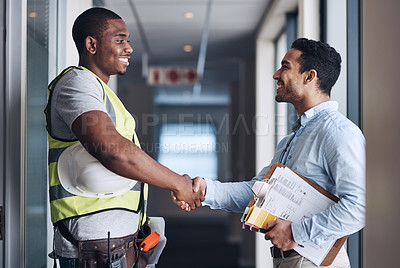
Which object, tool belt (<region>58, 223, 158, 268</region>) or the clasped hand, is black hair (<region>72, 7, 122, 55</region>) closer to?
tool belt (<region>58, 223, 158, 268</region>)

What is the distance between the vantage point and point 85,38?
1628 millimetres

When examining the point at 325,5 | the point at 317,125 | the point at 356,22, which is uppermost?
the point at 325,5

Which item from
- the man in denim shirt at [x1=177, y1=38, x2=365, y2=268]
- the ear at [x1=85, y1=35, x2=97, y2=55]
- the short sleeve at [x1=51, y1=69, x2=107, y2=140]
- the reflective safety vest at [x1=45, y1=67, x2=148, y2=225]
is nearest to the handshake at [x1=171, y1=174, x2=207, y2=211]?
the man in denim shirt at [x1=177, y1=38, x2=365, y2=268]

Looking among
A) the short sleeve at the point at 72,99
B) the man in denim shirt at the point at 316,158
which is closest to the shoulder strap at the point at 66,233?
the short sleeve at the point at 72,99

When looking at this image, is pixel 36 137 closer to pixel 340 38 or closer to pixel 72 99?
Answer: pixel 72 99

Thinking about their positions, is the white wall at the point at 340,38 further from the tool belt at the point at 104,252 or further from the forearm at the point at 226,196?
the tool belt at the point at 104,252

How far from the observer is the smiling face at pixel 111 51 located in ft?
5.37

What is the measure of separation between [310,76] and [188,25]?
10.2ft

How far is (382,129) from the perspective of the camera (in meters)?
0.90

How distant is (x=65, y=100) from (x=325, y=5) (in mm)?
2079

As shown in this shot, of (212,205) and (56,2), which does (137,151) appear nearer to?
(212,205)

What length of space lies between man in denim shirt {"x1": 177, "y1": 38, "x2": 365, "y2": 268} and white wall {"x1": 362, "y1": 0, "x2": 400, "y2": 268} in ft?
1.86

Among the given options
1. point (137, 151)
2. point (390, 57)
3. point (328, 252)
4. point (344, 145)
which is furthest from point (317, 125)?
point (390, 57)

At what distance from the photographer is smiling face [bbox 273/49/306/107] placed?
1825mm
